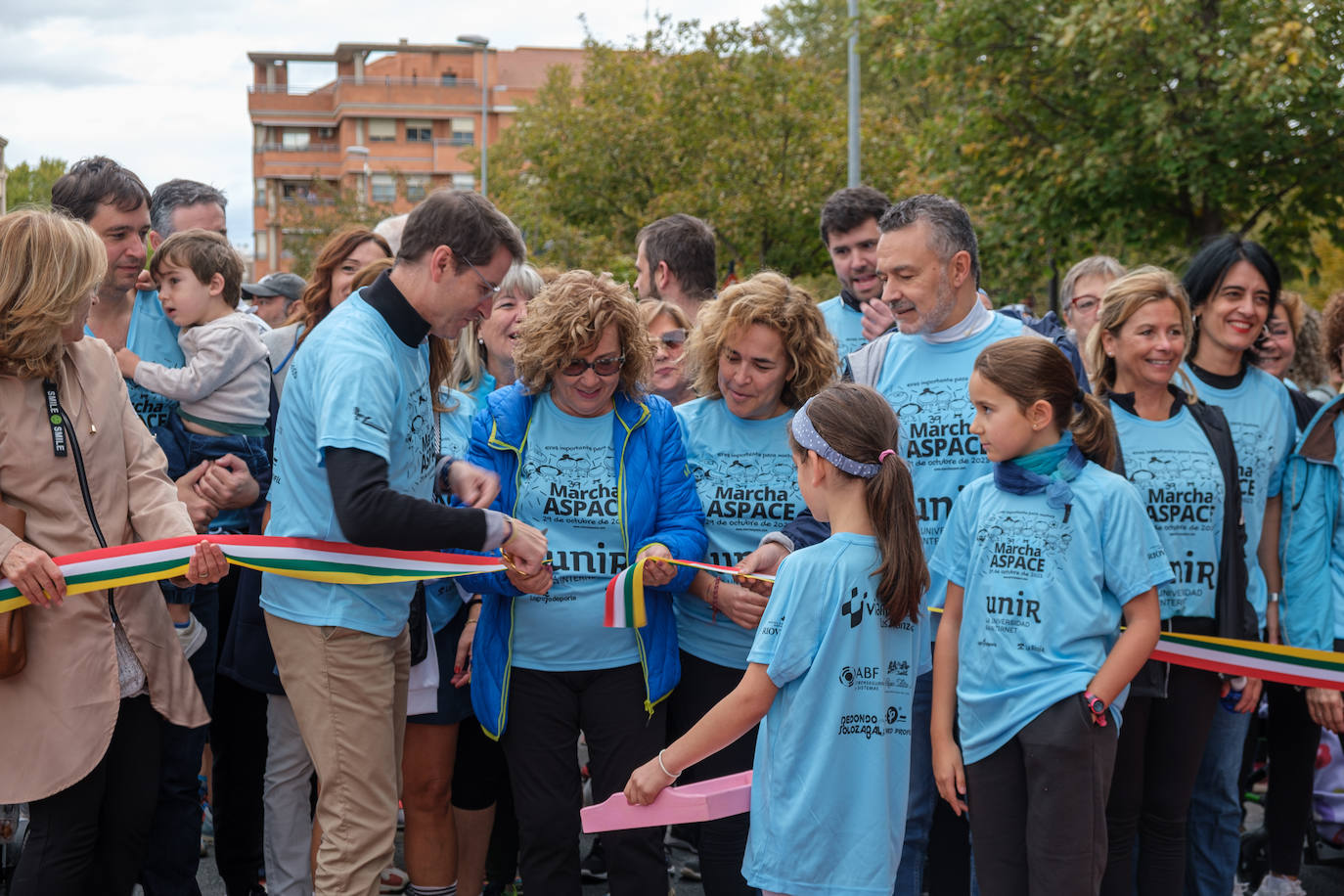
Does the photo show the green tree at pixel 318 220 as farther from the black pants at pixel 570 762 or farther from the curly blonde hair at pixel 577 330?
the black pants at pixel 570 762

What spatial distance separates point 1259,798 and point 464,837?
431 centimetres

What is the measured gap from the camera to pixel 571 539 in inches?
164

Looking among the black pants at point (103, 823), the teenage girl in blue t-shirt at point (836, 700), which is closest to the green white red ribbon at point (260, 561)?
the black pants at point (103, 823)

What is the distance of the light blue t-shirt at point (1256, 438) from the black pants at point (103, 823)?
3.80 meters

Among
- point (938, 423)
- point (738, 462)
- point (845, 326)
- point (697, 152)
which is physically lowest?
point (738, 462)

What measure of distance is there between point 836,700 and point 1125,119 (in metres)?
11.8

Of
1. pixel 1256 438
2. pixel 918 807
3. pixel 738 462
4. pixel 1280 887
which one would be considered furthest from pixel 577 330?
pixel 1280 887

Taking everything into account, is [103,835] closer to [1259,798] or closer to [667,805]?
[667,805]

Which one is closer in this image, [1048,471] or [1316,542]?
[1048,471]

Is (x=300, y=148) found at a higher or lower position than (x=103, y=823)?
higher

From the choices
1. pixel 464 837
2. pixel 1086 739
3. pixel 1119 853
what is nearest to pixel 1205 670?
pixel 1119 853

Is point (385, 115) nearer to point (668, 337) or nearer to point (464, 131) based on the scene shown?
point (464, 131)

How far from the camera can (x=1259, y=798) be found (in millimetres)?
6625

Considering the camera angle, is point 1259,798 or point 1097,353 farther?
point 1259,798
